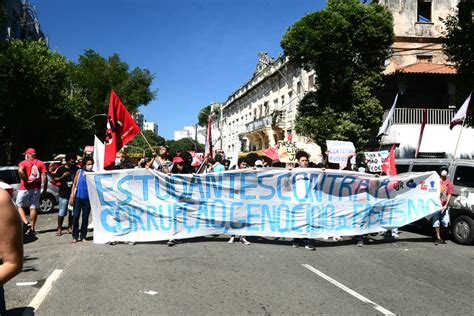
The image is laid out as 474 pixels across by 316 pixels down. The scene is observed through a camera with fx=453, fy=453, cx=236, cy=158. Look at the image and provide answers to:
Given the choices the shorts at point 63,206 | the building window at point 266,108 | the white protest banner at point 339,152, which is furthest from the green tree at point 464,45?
the building window at point 266,108

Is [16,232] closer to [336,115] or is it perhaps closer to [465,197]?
[465,197]

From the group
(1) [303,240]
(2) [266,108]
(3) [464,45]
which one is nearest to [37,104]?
(1) [303,240]

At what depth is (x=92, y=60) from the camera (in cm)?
4875

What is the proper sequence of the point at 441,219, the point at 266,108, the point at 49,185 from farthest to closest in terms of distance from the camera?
1. the point at 266,108
2. the point at 49,185
3. the point at 441,219

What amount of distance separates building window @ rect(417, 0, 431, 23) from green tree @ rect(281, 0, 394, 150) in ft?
17.9

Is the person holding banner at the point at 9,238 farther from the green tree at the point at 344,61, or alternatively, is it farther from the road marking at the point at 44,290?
the green tree at the point at 344,61

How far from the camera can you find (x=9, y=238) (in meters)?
2.21

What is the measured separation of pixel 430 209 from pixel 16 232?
9971 mm

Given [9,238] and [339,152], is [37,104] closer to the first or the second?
[339,152]

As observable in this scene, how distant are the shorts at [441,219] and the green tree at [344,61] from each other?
14220 millimetres

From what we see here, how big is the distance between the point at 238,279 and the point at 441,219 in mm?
6638

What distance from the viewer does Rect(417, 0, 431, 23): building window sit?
1163 inches

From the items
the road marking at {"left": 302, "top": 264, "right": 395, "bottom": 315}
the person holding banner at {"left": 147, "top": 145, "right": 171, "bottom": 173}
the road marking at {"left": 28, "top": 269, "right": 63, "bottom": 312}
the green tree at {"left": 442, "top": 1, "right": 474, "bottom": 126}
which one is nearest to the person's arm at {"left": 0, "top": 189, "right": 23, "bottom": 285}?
the road marking at {"left": 28, "top": 269, "right": 63, "bottom": 312}

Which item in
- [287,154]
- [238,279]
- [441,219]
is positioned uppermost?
[287,154]
